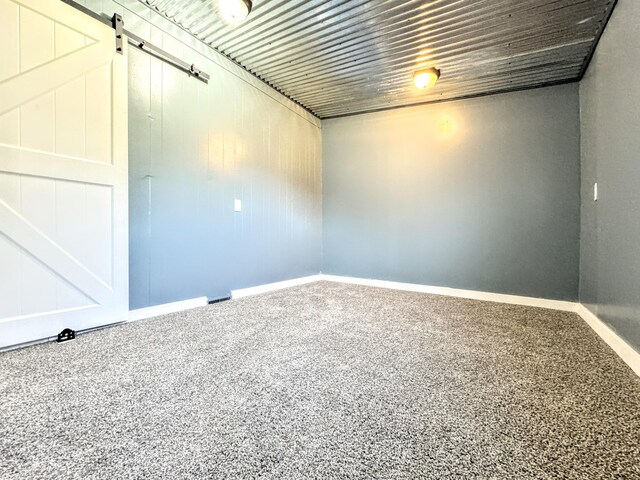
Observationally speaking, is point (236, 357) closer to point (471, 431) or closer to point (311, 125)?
point (471, 431)

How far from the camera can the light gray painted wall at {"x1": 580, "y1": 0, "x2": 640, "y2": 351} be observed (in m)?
1.47

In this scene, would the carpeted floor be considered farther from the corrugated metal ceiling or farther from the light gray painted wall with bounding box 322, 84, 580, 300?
the corrugated metal ceiling

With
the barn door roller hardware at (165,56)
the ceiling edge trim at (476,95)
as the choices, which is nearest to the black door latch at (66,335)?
the barn door roller hardware at (165,56)

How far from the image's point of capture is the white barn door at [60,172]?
59.5 inches

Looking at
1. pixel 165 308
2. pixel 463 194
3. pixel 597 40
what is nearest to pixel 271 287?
pixel 165 308

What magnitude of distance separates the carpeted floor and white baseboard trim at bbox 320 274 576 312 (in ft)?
3.39

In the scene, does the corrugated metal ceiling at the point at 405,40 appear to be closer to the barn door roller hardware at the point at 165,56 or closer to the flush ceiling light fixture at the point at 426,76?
the flush ceiling light fixture at the point at 426,76

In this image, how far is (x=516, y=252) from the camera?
294 cm

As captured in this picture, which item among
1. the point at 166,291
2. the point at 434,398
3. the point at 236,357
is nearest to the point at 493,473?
the point at 434,398

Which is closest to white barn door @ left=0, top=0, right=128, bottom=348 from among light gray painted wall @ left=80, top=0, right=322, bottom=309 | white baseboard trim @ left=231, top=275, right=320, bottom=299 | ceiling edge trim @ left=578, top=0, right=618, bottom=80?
light gray painted wall @ left=80, top=0, right=322, bottom=309

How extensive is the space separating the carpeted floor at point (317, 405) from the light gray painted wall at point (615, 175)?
35 centimetres

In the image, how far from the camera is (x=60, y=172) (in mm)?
1681

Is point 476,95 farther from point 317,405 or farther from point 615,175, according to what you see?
point 317,405

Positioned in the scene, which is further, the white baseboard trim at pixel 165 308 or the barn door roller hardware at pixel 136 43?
the white baseboard trim at pixel 165 308
